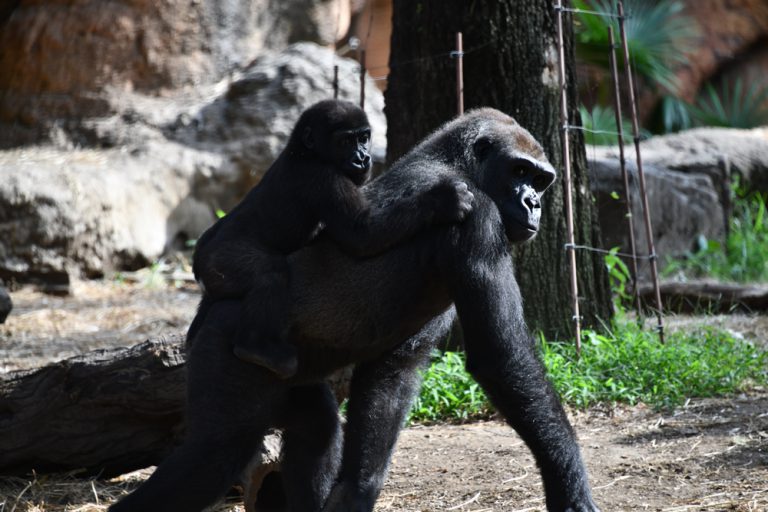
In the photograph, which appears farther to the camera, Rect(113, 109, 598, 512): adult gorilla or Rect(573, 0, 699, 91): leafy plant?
Rect(573, 0, 699, 91): leafy plant

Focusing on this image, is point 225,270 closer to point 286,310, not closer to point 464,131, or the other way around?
point 286,310

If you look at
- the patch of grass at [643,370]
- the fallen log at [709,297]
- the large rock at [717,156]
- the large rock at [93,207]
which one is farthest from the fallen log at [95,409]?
the large rock at [717,156]

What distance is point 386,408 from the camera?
12.6 ft

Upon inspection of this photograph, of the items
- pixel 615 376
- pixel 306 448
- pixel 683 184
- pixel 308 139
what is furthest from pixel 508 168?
pixel 683 184

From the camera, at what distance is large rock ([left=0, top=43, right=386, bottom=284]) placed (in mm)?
9273

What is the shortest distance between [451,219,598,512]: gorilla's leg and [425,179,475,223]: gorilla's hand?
0.08 meters

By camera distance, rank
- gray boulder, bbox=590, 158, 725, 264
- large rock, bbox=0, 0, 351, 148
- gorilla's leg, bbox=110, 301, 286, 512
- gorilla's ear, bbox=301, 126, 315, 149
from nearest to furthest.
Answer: gorilla's leg, bbox=110, 301, 286, 512, gorilla's ear, bbox=301, 126, 315, 149, gray boulder, bbox=590, 158, 725, 264, large rock, bbox=0, 0, 351, 148

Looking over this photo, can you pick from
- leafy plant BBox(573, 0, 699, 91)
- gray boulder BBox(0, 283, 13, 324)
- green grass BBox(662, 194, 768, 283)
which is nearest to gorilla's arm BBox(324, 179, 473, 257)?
gray boulder BBox(0, 283, 13, 324)

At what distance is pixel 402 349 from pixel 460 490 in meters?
0.86

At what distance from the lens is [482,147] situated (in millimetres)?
3781

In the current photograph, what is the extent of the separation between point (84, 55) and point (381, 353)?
7.88 metres

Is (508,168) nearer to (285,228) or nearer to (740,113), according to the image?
(285,228)

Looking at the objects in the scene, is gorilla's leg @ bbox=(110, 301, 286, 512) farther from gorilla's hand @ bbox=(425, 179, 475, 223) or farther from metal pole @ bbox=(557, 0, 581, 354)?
metal pole @ bbox=(557, 0, 581, 354)

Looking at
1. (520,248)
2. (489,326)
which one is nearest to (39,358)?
(520,248)
